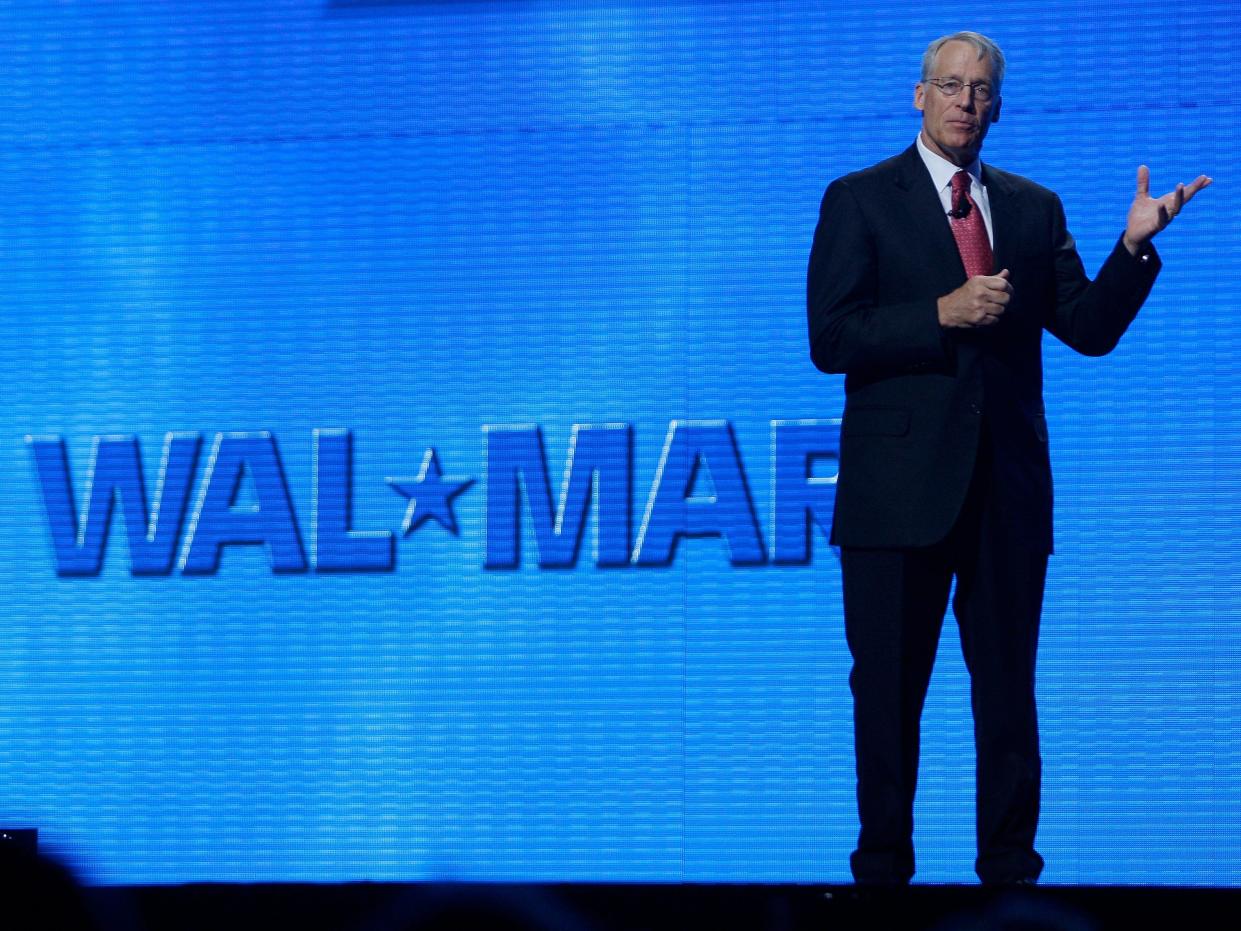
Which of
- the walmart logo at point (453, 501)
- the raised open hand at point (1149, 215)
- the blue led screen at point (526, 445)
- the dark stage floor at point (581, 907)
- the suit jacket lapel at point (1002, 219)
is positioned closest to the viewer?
the dark stage floor at point (581, 907)

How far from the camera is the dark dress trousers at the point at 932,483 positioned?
7.28ft

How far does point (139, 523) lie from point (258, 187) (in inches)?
32.5

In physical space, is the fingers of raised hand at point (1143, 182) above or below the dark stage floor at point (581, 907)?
above

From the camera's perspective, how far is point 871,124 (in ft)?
11.8

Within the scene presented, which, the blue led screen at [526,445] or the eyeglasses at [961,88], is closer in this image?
the eyeglasses at [961,88]

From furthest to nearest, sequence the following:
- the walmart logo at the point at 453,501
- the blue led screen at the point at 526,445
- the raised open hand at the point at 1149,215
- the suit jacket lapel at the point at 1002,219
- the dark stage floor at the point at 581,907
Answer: the walmart logo at the point at 453,501, the blue led screen at the point at 526,445, the suit jacket lapel at the point at 1002,219, the raised open hand at the point at 1149,215, the dark stage floor at the point at 581,907

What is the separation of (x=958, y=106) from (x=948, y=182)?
0.40 ft

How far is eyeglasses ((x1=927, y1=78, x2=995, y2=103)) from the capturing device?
225 cm

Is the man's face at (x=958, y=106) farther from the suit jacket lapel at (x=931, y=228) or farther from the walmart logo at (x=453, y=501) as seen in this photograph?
the walmart logo at (x=453, y=501)

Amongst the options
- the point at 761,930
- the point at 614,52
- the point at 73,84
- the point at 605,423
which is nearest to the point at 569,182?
the point at 614,52

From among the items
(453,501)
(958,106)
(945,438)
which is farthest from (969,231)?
(453,501)

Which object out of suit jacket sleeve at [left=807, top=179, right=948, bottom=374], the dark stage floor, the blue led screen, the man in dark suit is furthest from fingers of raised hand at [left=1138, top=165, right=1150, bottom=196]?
the blue led screen

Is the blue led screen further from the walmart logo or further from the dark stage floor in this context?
the dark stage floor

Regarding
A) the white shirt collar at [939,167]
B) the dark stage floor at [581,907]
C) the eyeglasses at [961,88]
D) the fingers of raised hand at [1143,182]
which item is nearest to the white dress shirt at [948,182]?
the white shirt collar at [939,167]
